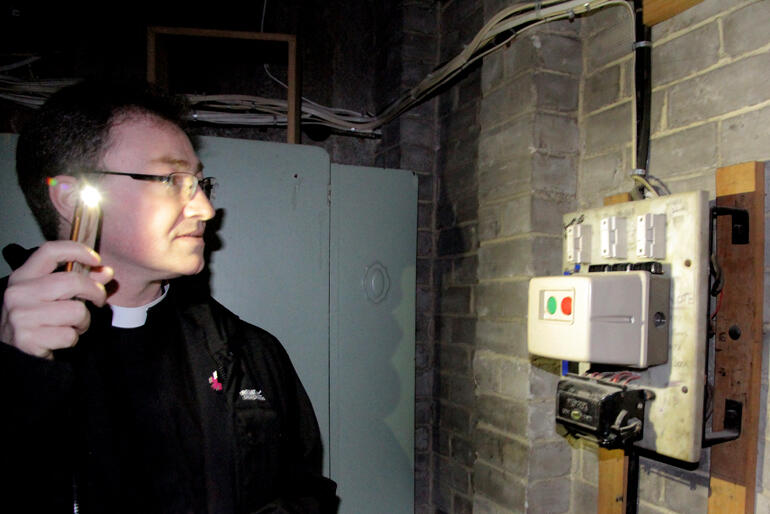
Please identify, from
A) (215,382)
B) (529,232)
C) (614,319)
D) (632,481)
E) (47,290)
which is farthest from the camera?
(529,232)

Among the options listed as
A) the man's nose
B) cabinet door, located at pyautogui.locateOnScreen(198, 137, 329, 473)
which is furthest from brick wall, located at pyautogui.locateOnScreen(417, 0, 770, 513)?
the man's nose

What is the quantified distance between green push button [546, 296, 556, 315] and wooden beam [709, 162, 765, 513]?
31 centimetres

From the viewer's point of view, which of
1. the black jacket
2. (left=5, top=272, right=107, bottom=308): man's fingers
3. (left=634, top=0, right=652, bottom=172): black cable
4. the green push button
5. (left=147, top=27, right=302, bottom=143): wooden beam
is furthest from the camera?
(left=147, top=27, right=302, bottom=143): wooden beam

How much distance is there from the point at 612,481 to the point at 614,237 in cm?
59

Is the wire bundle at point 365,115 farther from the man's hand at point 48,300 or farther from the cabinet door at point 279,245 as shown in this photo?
the man's hand at point 48,300

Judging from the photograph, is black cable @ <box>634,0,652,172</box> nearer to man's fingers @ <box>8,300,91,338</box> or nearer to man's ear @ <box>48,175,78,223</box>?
man's fingers @ <box>8,300,91,338</box>

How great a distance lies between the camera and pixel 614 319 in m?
0.88

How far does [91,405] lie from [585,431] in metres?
0.98

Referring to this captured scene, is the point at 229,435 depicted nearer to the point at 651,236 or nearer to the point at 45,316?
the point at 45,316

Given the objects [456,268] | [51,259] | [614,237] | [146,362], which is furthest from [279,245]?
[614,237]

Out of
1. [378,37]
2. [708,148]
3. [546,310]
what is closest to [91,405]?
[546,310]

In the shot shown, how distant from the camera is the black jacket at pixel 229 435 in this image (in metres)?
0.82

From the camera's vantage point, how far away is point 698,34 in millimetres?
1019

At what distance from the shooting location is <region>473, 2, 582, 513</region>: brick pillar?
4.18 ft
